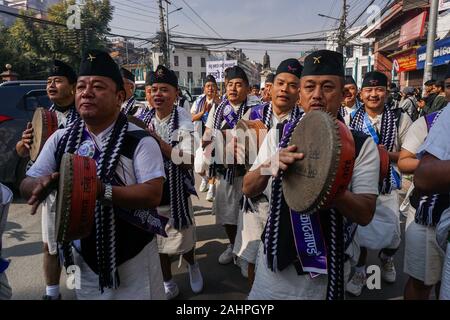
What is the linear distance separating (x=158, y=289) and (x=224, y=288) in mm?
1437

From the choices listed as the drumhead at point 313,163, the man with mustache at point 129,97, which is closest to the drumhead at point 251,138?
the drumhead at point 313,163

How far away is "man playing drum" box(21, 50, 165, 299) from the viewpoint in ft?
6.09

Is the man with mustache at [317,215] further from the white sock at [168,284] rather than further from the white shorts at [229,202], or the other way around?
the white shorts at [229,202]

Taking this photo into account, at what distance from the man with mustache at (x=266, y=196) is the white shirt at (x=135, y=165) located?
136cm

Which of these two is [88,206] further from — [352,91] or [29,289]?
[352,91]

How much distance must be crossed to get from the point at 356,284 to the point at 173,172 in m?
2.03

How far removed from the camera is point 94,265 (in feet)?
6.25

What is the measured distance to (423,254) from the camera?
2467mm

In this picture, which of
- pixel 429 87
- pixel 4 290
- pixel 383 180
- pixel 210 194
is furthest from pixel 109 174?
pixel 429 87

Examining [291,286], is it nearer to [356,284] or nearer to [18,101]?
[356,284]

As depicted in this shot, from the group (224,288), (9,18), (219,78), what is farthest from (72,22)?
(9,18)

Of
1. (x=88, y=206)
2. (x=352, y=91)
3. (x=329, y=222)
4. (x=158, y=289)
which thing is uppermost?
(x=352, y=91)

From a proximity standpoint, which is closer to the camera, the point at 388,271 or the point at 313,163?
the point at 313,163

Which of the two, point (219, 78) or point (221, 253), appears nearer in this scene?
point (221, 253)
